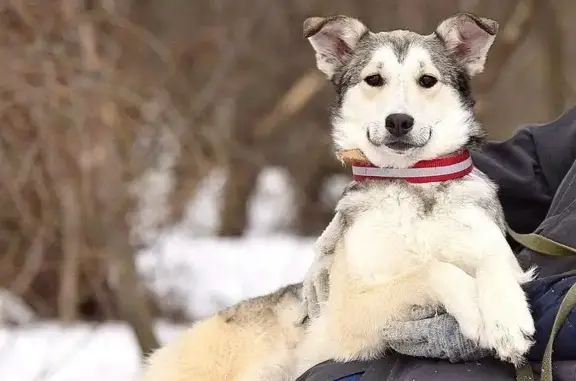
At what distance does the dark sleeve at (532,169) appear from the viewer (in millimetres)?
2344

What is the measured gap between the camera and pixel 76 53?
4.35 meters

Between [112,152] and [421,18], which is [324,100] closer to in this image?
[421,18]

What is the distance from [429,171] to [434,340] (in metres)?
0.54

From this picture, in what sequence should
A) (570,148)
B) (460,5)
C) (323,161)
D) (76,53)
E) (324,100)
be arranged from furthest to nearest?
1. (323,161)
2. (324,100)
3. (460,5)
4. (76,53)
5. (570,148)

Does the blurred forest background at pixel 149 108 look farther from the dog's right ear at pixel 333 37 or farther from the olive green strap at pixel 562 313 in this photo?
the olive green strap at pixel 562 313

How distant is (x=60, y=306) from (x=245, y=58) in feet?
8.89

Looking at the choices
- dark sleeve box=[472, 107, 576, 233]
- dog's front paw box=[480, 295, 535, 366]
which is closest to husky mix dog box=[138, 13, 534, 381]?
dog's front paw box=[480, 295, 535, 366]

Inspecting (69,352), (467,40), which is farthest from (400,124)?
(69,352)

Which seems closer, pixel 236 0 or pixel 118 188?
pixel 118 188

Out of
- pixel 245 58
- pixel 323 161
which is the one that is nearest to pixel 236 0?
pixel 245 58

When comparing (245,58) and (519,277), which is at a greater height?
(519,277)

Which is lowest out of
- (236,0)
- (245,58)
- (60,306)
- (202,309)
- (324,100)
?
(202,309)

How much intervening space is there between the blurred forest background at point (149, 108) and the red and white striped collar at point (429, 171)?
2.65 meters

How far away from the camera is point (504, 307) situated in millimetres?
1681
